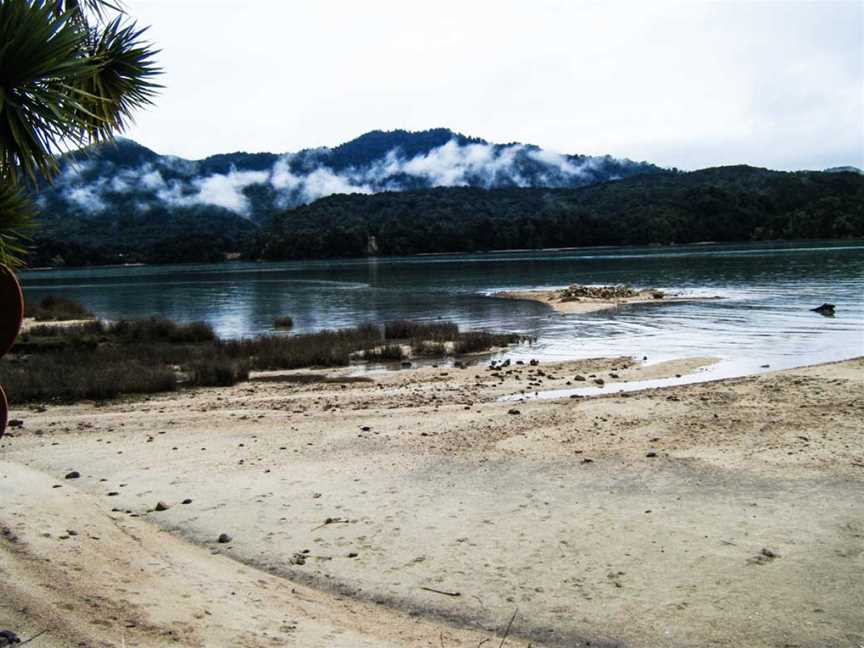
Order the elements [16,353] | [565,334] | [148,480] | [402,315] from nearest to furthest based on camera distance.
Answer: [148,480] < [16,353] < [565,334] < [402,315]

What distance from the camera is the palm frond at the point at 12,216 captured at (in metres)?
7.30

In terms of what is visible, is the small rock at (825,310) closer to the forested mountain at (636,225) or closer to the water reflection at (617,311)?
the water reflection at (617,311)

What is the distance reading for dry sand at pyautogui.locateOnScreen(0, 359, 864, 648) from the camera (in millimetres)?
4977

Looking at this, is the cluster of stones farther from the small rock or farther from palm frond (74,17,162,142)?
palm frond (74,17,162,142)

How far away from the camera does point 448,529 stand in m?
6.89

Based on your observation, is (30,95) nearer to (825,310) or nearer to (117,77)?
(117,77)

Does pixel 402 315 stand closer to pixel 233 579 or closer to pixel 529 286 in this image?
pixel 529 286

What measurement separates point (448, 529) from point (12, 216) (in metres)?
5.45

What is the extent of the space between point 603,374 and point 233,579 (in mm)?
13804

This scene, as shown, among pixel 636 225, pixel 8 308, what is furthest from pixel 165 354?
pixel 636 225

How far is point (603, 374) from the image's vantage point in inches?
715

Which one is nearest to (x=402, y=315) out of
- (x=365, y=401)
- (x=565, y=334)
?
(x=565, y=334)

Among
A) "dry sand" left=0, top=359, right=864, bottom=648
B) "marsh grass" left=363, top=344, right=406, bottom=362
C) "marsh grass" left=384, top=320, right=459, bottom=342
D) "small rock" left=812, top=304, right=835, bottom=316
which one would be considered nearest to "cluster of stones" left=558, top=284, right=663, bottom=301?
"small rock" left=812, top=304, right=835, bottom=316

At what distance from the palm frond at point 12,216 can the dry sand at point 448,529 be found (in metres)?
2.52
